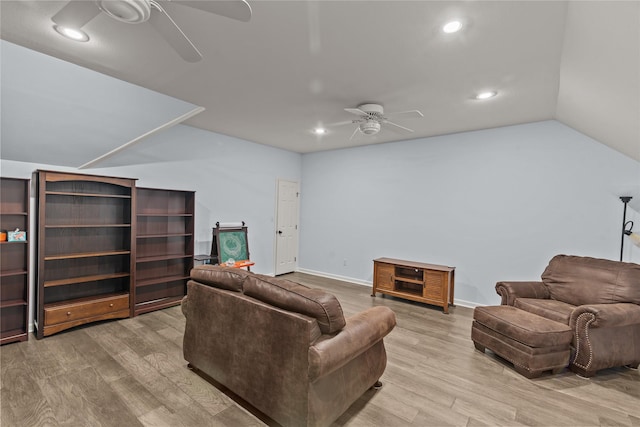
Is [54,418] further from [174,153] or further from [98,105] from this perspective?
[174,153]

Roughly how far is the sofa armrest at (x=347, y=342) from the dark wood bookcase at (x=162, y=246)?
3.19 meters

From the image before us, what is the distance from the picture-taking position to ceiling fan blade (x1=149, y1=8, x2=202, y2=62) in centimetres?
155

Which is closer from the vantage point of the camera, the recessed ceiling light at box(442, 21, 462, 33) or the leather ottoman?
the recessed ceiling light at box(442, 21, 462, 33)

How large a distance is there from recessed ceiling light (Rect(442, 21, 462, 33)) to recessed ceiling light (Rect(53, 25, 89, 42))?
2615 millimetres

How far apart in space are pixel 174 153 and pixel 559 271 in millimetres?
5365

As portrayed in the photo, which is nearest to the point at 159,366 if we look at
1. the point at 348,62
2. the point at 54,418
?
the point at 54,418

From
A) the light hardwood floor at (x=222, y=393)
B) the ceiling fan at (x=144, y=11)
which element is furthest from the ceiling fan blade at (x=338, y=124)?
the light hardwood floor at (x=222, y=393)

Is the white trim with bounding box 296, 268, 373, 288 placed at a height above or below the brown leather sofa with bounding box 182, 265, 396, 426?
below

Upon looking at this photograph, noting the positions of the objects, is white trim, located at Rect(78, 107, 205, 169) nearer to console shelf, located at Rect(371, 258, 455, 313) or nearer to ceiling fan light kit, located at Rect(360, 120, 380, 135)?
ceiling fan light kit, located at Rect(360, 120, 380, 135)

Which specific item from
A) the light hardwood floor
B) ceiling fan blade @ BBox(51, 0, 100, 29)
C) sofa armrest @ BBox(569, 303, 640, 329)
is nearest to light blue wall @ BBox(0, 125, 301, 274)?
the light hardwood floor

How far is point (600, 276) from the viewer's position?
2996 mm

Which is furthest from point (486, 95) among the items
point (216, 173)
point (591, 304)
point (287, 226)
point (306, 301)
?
point (287, 226)

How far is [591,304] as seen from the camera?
2.78 meters

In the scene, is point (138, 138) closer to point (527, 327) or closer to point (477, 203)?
point (527, 327)
